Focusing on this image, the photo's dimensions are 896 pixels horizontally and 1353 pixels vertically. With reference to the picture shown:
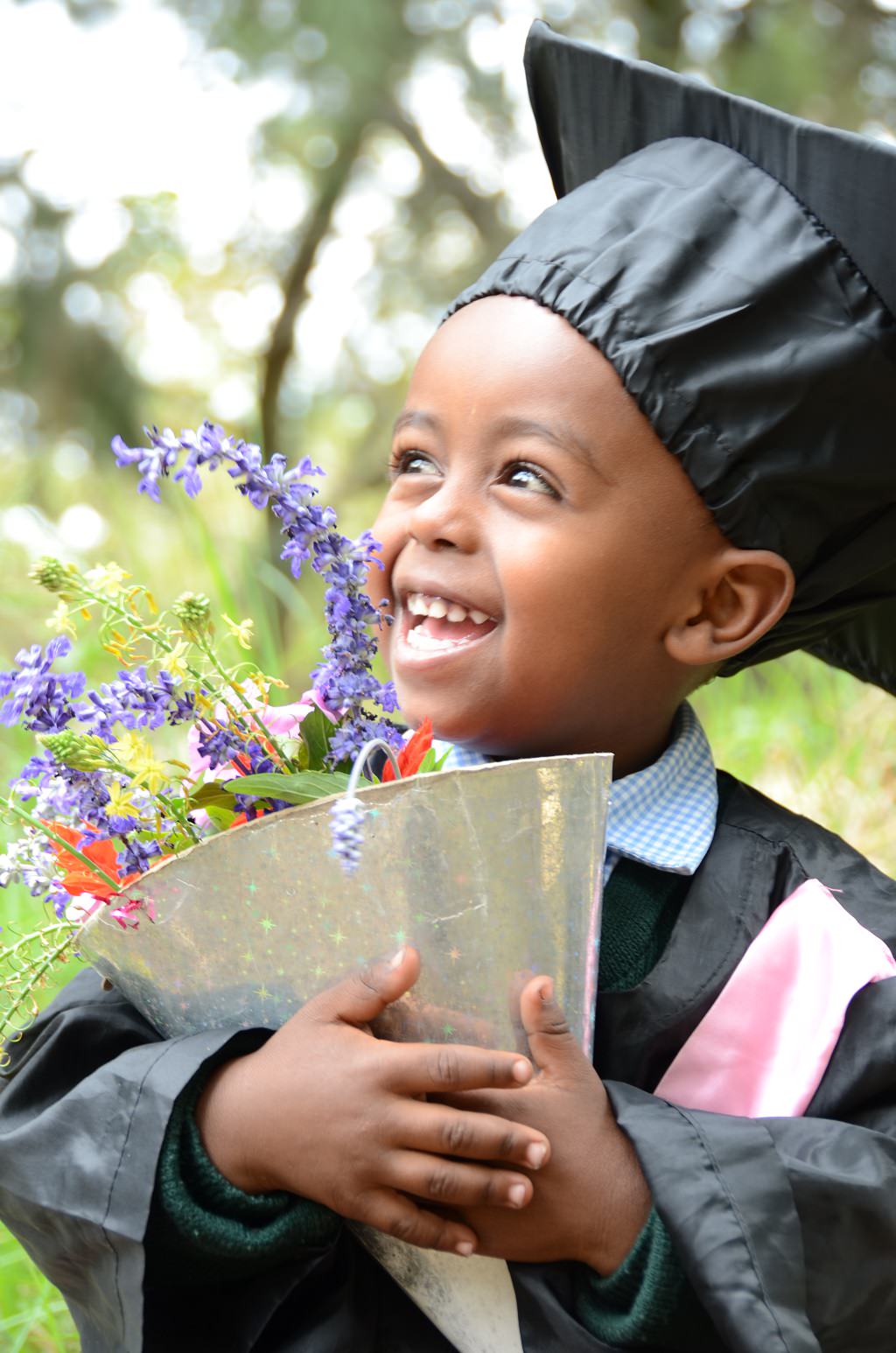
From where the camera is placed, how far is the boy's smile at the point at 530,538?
1562 mm

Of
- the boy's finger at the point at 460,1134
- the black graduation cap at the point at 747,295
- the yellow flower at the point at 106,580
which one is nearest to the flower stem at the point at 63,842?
the yellow flower at the point at 106,580

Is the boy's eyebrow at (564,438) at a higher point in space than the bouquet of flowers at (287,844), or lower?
higher

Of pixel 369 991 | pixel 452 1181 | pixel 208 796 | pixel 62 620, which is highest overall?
pixel 62 620

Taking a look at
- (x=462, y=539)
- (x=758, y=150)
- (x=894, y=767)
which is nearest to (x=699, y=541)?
(x=462, y=539)

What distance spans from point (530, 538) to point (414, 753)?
336mm

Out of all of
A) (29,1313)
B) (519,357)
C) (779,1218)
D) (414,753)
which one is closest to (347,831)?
(414,753)

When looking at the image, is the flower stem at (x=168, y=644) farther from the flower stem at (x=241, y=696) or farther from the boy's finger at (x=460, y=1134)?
the boy's finger at (x=460, y=1134)

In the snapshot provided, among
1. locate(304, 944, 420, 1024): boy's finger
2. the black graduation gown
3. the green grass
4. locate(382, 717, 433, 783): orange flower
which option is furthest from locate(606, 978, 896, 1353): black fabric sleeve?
the green grass

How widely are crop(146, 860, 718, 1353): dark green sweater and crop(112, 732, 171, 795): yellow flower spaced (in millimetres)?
279

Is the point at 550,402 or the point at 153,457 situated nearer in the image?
the point at 153,457

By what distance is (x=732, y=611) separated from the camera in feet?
5.57

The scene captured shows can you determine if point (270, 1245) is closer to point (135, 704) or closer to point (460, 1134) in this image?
point (460, 1134)

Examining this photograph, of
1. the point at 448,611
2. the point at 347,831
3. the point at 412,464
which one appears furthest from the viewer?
the point at 412,464

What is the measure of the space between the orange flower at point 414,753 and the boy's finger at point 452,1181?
345 mm
